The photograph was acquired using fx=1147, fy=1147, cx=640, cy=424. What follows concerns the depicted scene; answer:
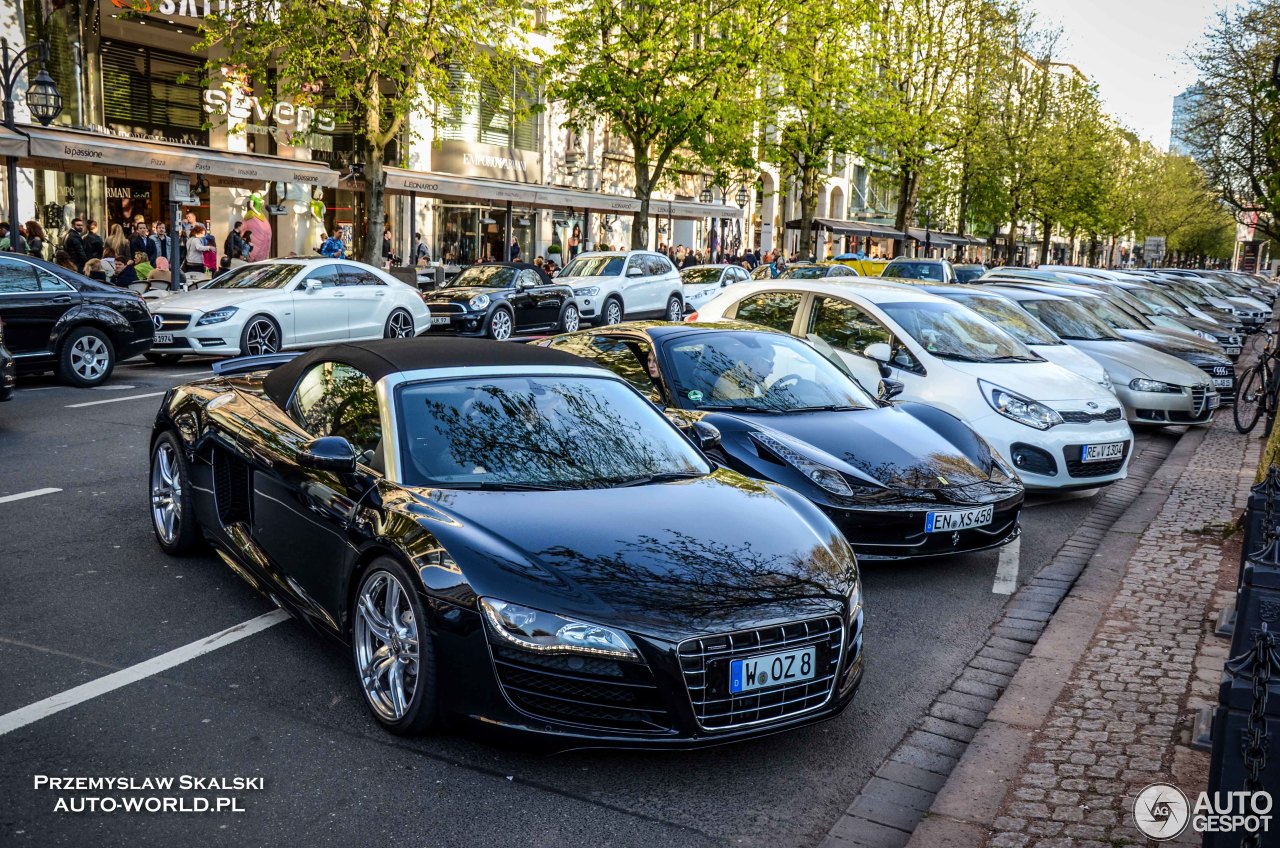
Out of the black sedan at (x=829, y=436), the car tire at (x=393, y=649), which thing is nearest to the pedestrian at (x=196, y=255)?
the black sedan at (x=829, y=436)

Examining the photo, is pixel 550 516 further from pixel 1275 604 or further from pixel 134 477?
pixel 134 477

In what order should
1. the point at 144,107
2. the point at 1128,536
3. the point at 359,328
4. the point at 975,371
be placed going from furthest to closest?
1. the point at 144,107
2. the point at 359,328
3. the point at 975,371
4. the point at 1128,536

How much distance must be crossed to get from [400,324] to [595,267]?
7.61 m

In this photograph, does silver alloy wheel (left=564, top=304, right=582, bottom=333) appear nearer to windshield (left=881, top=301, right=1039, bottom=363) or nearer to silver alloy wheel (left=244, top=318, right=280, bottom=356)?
silver alloy wheel (left=244, top=318, right=280, bottom=356)

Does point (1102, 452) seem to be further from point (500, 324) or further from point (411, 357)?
point (500, 324)

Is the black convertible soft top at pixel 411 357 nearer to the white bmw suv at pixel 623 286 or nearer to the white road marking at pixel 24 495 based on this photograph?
the white road marking at pixel 24 495

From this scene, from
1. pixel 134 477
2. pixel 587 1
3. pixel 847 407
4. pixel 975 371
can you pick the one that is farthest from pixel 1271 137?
pixel 587 1

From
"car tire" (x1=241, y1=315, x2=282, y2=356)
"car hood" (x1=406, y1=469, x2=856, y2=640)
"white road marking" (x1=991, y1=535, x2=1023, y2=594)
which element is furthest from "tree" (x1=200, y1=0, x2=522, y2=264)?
"car hood" (x1=406, y1=469, x2=856, y2=640)

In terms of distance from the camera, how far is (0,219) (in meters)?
21.8

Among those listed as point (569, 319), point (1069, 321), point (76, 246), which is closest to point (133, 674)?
point (1069, 321)

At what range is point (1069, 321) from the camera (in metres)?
14.1

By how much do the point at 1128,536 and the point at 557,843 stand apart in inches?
237

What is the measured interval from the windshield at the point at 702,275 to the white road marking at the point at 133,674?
24833mm

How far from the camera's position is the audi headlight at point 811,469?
21.4 ft
